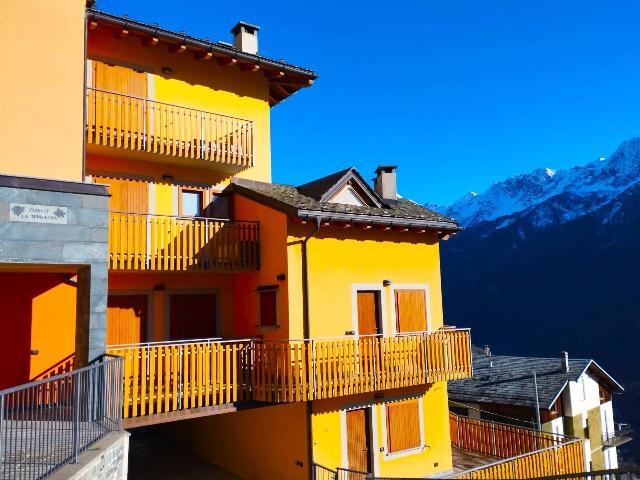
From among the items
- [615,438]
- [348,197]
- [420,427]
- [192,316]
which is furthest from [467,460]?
[615,438]

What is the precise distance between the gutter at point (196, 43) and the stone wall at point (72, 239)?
5995 millimetres

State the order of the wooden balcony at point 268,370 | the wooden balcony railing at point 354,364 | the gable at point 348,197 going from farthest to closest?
the gable at point 348,197
the wooden balcony railing at point 354,364
the wooden balcony at point 268,370

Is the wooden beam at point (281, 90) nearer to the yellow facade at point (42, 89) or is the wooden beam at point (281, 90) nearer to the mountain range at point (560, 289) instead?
the yellow facade at point (42, 89)

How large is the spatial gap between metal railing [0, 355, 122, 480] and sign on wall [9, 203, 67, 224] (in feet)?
8.87

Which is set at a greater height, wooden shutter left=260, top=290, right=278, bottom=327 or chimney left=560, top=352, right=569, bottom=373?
wooden shutter left=260, top=290, right=278, bottom=327

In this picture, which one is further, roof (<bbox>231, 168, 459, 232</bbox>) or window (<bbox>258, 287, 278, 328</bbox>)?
window (<bbox>258, 287, 278, 328</bbox>)

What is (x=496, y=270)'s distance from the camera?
484 feet

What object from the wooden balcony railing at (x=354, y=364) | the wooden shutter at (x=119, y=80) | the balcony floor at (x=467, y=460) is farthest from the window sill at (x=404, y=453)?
the wooden shutter at (x=119, y=80)

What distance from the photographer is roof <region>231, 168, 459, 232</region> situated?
1330 centimetres

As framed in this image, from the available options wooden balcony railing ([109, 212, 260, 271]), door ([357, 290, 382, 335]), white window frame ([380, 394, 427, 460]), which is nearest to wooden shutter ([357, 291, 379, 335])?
door ([357, 290, 382, 335])

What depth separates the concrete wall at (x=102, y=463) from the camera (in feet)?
20.0

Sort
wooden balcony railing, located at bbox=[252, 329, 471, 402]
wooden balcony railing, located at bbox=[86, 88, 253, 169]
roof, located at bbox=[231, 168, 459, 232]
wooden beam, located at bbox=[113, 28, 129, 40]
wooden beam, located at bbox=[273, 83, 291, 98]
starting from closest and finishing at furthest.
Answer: wooden balcony railing, located at bbox=[252, 329, 471, 402] → wooden balcony railing, located at bbox=[86, 88, 253, 169] → roof, located at bbox=[231, 168, 459, 232] → wooden beam, located at bbox=[113, 28, 129, 40] → wooden beam, located at bbox=[273, 83, 291, 98]

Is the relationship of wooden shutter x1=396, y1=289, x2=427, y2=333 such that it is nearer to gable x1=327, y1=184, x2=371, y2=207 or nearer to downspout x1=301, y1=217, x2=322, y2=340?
gable x1=327, y1=184, x2=371, y2=207

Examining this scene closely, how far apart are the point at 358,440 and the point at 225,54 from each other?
38.5 feet
